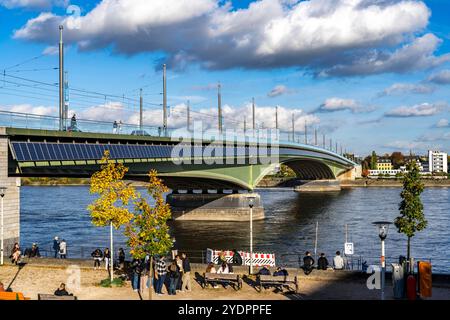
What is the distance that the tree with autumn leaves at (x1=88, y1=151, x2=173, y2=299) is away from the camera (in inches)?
668

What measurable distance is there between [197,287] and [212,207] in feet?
131

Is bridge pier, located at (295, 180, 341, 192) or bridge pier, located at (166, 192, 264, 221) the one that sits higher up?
bridge pier, located at (295, 180, 341, 192)

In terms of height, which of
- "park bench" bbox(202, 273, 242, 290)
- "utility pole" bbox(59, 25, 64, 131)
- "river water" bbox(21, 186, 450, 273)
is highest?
"utility pole" bbox(59, 25, 64, 131)

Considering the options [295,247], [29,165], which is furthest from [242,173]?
[29,165]

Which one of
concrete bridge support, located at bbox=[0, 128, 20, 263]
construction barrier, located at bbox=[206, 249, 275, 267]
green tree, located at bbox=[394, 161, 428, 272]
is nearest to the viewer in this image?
green tree, located at bbox=[394, 161, 428, 272]

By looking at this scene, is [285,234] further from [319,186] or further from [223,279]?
[319,186]

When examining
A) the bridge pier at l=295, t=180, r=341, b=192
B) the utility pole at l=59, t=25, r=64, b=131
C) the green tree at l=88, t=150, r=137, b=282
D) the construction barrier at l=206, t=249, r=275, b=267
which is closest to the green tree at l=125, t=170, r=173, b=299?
the green tree at l=88, t=150, r=137, b=282

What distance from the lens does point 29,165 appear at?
26.0m

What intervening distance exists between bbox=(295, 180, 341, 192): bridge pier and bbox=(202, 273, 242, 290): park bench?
9717cm

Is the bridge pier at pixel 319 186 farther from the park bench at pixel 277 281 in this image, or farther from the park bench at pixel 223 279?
the park bench at pixel 277 281

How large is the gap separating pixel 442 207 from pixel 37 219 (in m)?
46.7

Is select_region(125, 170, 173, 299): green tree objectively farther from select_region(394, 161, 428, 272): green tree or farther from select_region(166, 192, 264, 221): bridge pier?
select_region(166, 192, 264, 221): bridge pier

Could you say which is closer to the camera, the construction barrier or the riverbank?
the riverbank
